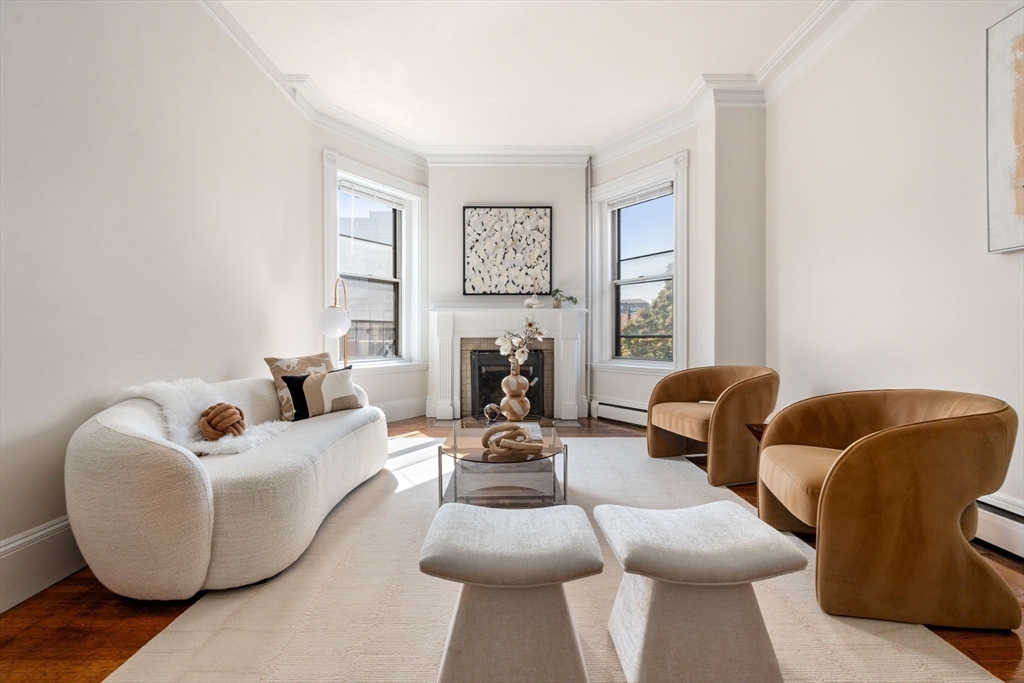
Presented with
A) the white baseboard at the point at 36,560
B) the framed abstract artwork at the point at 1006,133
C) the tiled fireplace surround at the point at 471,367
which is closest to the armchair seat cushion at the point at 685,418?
the framed abstract artwork at the point at 1006,133

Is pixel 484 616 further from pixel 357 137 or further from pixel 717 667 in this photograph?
pixel 357 137

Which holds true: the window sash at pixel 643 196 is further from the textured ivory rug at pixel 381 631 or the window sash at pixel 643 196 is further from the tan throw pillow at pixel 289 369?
the textured ivory rug at pixel 381 631

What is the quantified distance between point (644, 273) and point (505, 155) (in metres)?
2.01

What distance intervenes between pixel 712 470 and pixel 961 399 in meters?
1.40

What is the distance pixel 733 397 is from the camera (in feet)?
10.3

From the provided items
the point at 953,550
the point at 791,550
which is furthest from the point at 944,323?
the point at 791,550

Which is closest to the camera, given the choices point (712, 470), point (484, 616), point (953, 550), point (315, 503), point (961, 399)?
point (484, 616)

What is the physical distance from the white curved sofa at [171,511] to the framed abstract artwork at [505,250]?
3621 mm

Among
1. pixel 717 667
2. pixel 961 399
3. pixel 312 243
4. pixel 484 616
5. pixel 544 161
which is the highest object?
pixel 544 161

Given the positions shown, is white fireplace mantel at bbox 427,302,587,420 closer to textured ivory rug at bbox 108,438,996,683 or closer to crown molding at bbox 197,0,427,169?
crown molding at bbox 197,0,427,169

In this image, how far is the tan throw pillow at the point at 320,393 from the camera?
3148 mm

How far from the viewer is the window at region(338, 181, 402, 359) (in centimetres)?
499

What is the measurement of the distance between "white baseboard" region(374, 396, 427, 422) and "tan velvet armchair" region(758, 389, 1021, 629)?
418 centimetres

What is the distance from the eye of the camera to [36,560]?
1.92m
